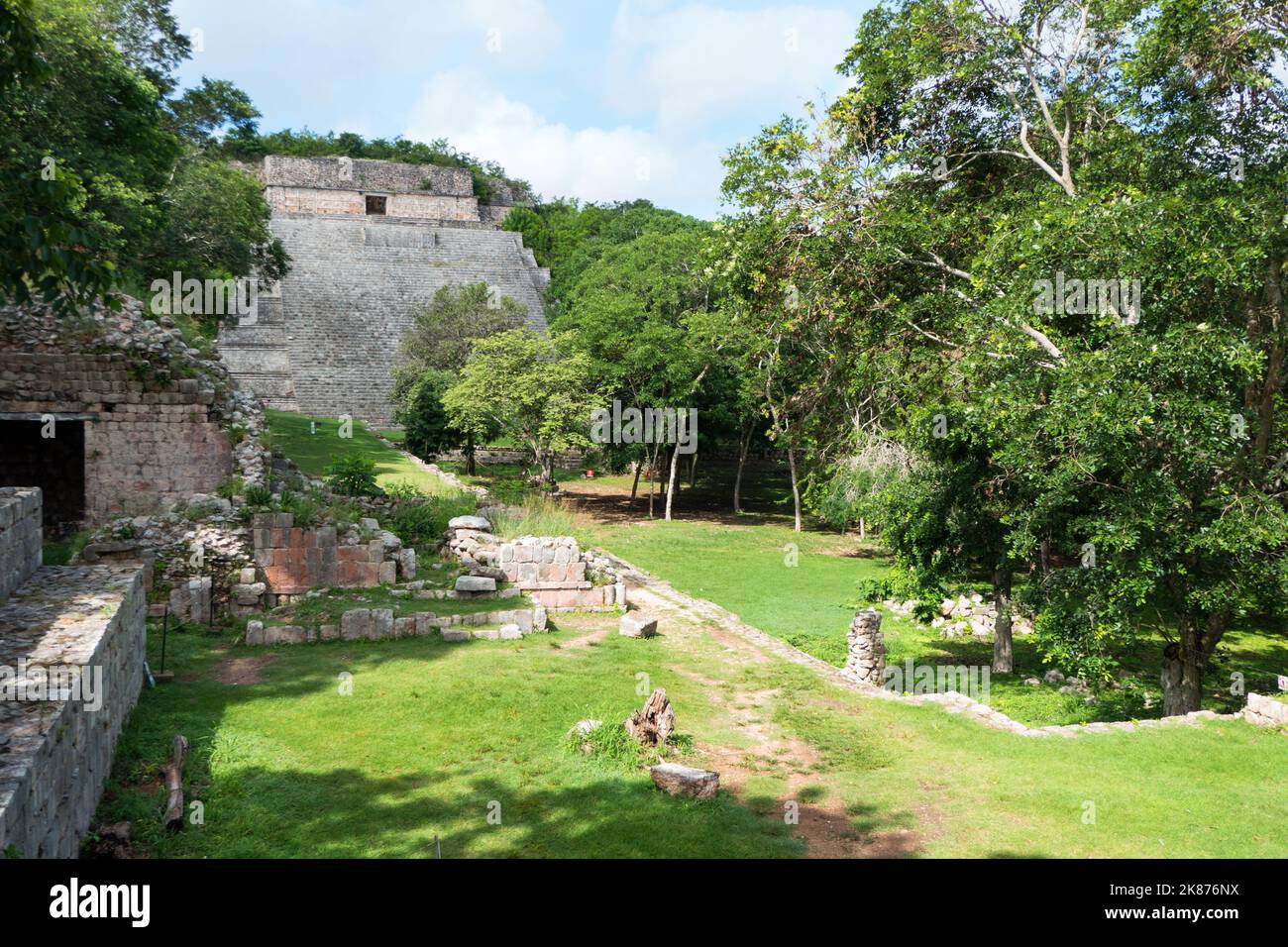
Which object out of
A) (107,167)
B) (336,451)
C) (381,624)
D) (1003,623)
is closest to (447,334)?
(336,451)

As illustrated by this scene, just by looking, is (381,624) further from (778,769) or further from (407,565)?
(778,769)

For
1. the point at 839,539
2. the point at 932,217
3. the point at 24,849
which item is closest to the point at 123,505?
the point at 24,849

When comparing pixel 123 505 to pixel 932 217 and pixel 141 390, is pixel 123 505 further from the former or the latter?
pixel 932 217

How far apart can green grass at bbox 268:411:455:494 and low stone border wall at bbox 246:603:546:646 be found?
8.07 m

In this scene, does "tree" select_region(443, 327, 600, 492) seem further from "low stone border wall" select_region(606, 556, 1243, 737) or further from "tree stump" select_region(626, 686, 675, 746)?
"tree stump" select_region(626, 686, 675, 746)

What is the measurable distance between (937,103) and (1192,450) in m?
6.80

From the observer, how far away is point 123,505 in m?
14.8

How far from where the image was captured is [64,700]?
205 inches

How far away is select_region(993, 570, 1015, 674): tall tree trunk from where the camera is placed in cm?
1381

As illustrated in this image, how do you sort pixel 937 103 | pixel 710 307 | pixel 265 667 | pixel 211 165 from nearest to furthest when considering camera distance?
pixel 265 667
pixel 937 103
pixel 211 165
pixel 710 307

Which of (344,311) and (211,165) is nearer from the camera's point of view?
(211,165)

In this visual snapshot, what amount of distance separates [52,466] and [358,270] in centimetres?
3575

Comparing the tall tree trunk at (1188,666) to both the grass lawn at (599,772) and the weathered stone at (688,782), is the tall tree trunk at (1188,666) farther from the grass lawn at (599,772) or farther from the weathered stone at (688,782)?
the weathered stone at (688,782)

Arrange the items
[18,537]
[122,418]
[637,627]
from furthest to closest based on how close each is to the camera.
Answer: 1. [122,418]
2. [637,627]
3. [18,537]
